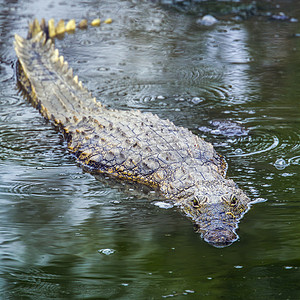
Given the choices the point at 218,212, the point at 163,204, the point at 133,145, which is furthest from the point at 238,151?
the point at 218,212

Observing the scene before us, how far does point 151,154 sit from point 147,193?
405 mm

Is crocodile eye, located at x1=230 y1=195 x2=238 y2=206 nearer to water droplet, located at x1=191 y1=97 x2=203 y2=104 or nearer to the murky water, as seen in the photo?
the murky water

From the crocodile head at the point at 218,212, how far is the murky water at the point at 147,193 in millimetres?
71

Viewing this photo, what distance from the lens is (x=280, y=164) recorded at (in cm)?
479

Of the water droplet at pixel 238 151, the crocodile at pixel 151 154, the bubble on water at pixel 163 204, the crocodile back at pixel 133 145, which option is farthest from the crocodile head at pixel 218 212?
the water droplet at pixel 238 151

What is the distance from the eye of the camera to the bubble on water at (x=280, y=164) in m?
4.75

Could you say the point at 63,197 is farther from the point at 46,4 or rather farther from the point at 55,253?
the point at 46,4

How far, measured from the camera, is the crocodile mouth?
3543 millimetres

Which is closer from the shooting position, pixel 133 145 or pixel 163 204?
pixel 163 204

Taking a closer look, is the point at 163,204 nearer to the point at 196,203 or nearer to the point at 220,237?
the point at 196,203

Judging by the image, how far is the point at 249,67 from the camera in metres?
7.63

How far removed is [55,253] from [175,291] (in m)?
0.90

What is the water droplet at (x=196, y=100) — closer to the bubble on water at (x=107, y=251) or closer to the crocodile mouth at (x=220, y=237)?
the crocodile mouth at (x=220, y=237)

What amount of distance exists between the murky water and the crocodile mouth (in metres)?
0.05
